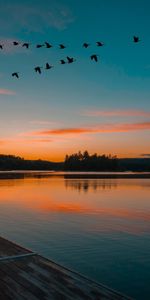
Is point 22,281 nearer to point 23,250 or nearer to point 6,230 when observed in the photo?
point 23,250

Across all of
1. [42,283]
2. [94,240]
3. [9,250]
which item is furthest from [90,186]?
[42,283]

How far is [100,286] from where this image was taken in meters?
10.3

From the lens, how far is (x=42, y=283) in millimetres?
10438

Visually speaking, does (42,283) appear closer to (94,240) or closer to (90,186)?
(94,240)

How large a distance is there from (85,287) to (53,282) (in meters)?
1.03

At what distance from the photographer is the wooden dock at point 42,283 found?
9.48 metres

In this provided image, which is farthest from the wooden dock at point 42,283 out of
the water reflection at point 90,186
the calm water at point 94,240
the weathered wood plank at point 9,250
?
the water reflection at point 90,186

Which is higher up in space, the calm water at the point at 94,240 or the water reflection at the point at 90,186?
the water reflection at the point at 90,186

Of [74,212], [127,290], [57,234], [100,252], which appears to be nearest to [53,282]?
[127,290]

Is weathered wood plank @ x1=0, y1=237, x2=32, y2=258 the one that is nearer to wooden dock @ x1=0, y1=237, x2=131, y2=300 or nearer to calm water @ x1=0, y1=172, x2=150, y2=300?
wooden dock @ x1=0, y1=237, x2=131, y2=300

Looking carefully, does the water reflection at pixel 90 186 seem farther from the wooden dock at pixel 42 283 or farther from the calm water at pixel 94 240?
the wooden dock at pixel 42 283

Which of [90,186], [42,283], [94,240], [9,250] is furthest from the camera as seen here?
[90,186]

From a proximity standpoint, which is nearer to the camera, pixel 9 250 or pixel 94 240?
pixel 9 250

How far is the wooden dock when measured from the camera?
9477 millimetres
